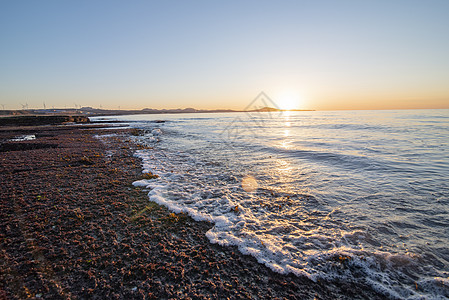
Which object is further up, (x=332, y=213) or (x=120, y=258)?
(x=120, y=258)

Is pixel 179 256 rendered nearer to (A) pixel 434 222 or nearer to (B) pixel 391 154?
(A) pixel 434 222

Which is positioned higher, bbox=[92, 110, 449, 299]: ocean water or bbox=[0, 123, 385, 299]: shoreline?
bbox=[0, 123, 385, 299]: shoreline

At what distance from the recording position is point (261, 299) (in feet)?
13.5

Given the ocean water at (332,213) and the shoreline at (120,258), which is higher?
the shoreline at (120,258)

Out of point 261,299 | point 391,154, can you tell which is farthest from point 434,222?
point 391,154

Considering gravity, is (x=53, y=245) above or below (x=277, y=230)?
above

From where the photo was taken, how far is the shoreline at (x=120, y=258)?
166 inches

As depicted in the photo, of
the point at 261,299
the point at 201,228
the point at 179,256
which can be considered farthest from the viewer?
the point at 201,228

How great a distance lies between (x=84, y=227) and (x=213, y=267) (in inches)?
190

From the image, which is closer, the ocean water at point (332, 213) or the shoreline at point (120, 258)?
the shoreline at point (120, 258)

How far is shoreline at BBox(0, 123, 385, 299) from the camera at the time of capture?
4.23 meters

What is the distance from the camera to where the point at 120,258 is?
16.6 feet

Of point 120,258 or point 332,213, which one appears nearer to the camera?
point 120,258

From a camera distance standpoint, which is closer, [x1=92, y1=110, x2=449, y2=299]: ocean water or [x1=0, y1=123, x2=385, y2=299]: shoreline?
[x1=0, y1=123, x2=385, y2=299]: shoreline
